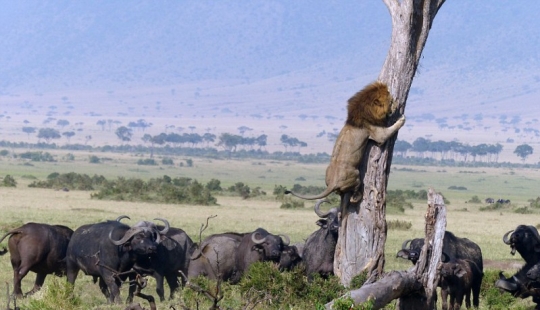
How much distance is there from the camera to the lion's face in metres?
9.83

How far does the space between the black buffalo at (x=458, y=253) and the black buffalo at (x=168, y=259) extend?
10.6ft

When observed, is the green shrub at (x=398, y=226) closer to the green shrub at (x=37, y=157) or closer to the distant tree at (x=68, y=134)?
the green shrub at (x=37, y=157)

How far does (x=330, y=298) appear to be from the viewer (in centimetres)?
948

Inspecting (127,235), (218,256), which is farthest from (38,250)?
(218,256)

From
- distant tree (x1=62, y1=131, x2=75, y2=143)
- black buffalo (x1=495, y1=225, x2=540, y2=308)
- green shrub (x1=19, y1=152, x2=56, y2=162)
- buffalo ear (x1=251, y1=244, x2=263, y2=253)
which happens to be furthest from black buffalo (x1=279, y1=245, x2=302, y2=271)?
distant tree (x1=62, y1=131, x2=75, y2=143)

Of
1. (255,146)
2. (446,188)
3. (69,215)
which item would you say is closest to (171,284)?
(69,215)

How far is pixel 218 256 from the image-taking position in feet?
48.6

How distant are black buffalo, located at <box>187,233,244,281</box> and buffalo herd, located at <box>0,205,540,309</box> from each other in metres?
0.01

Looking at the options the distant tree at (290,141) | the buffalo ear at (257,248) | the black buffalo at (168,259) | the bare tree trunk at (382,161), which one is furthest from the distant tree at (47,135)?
the bare tree trunk at (382,161)

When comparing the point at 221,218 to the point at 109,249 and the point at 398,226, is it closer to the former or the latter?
the point at 398,226

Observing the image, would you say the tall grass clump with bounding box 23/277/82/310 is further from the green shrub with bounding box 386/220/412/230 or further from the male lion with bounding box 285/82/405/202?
the green shrub with bounding box 386/220/412/230

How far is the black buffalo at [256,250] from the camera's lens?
47.6 ft

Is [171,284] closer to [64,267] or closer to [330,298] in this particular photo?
[64,267]

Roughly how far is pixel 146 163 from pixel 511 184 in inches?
1361
